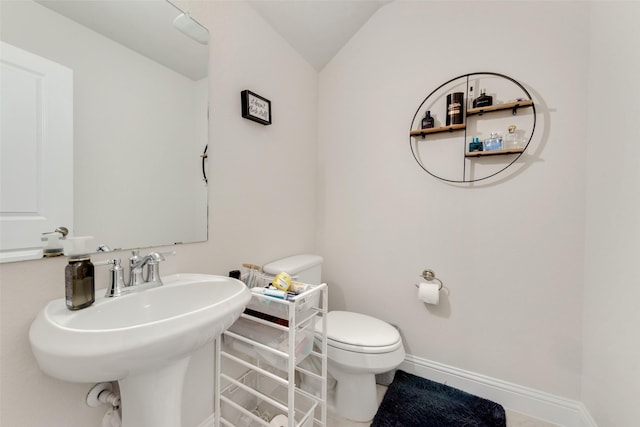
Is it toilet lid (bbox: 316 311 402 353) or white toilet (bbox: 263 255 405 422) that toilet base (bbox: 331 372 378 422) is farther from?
toilet lid (bbox: 316 311 402 353)

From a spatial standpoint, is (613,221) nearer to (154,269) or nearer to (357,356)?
(357,356)

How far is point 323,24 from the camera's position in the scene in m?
1.64

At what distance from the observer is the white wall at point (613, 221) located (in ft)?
3.06

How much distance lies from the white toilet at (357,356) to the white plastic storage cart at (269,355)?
12 cm

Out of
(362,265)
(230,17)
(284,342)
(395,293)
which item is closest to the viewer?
(284,342)

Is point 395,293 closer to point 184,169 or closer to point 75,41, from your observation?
point 184,169

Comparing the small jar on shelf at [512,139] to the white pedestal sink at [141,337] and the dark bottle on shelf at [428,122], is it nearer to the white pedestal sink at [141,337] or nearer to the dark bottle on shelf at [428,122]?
the dark bottle on shelf at [428,122]

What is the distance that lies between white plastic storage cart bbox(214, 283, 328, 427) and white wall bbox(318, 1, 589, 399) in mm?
705

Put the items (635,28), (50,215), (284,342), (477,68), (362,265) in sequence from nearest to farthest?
(50,215)
(635,28)
(284,342)
(477,68)
(362,265)

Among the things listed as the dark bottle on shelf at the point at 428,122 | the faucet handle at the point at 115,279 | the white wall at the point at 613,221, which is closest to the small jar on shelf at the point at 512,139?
the white wall at the point at 613,221

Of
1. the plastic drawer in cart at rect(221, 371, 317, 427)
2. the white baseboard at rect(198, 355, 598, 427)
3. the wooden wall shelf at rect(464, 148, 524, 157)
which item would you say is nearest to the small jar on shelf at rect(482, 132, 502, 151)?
the wooden wall shelf at rect(464, 148, 524, 157)

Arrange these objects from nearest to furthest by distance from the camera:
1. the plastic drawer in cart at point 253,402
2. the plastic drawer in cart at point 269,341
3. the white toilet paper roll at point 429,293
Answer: the plastic drawer in cart at point 269,341 → the plastic drawer in cart at point 253,402 → the white toilet paper roll at point 429,293

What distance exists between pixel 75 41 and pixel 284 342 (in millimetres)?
1283

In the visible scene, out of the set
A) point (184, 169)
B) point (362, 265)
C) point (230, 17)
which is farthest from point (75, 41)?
point (362, 265)
